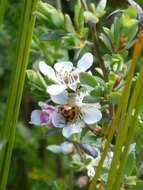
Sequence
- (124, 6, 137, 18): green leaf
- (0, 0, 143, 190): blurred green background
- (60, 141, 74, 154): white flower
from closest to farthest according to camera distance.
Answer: (124, 6, 137, 18): green leaf < (60, 141, 74, 154): white flower < (0, 0, 143, 190): blurred green background

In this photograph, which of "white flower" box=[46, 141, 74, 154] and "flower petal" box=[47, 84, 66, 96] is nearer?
"flower petal" box=[47, 84, 66, 96]

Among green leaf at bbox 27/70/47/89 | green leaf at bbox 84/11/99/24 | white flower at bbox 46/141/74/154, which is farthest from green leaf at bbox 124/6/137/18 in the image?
white flower at bbox 46/141/74/154

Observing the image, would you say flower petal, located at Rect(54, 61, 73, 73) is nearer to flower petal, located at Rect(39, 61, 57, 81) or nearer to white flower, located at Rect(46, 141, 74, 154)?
flower petal, located at Rect(39, 61, 57, 81)

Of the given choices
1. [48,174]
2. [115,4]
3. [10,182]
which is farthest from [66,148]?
[10,182]

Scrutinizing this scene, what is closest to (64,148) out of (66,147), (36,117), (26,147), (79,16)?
(66,147)

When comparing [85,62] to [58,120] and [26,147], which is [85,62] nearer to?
[58,120]
